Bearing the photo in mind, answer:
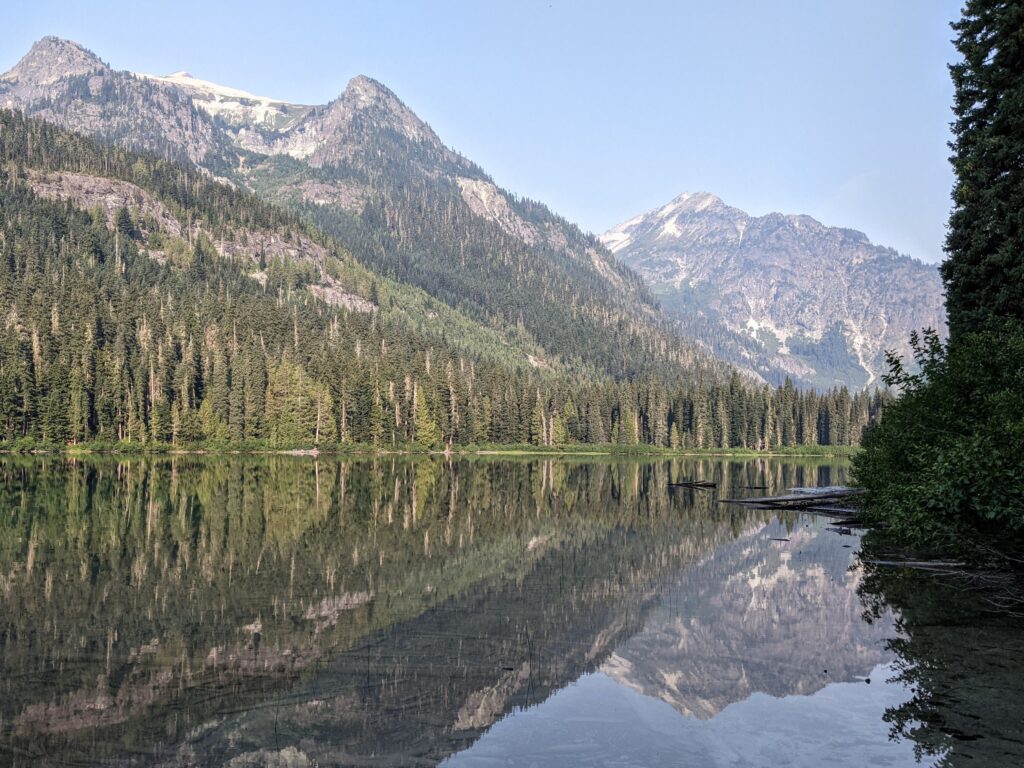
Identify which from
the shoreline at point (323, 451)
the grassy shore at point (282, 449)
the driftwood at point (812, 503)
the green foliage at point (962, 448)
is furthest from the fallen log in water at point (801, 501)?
the grassy shore at point (282, 449)

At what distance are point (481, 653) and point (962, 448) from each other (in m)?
13.8

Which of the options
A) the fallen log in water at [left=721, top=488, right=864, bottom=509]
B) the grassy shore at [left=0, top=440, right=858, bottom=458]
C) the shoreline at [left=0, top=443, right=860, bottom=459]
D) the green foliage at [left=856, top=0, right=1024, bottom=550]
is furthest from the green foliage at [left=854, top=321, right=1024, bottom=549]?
the grassy shore at [left=0, top=440, right=858, bottom=458]

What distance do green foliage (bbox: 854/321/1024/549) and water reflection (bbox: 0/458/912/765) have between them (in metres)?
3.31

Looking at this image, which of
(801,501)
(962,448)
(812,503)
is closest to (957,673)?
(962,448)

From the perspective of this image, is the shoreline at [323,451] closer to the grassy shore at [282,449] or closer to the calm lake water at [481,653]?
the grassy shore at [282,449]

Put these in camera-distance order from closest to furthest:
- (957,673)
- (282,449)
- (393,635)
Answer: (957,673), (393,635), (282,449)

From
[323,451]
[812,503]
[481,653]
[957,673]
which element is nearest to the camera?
[957,673]

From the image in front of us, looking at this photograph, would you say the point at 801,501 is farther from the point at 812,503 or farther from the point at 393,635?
the point at 393,635

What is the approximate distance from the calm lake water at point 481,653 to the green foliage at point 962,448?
246 centimetres

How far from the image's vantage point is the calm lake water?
47.5 feet

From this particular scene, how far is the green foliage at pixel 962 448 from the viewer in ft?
73.8

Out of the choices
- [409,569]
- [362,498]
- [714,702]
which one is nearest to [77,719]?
[714,702]

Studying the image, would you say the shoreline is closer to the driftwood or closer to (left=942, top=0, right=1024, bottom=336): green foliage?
the driftwood

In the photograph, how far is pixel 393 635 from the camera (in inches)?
833
